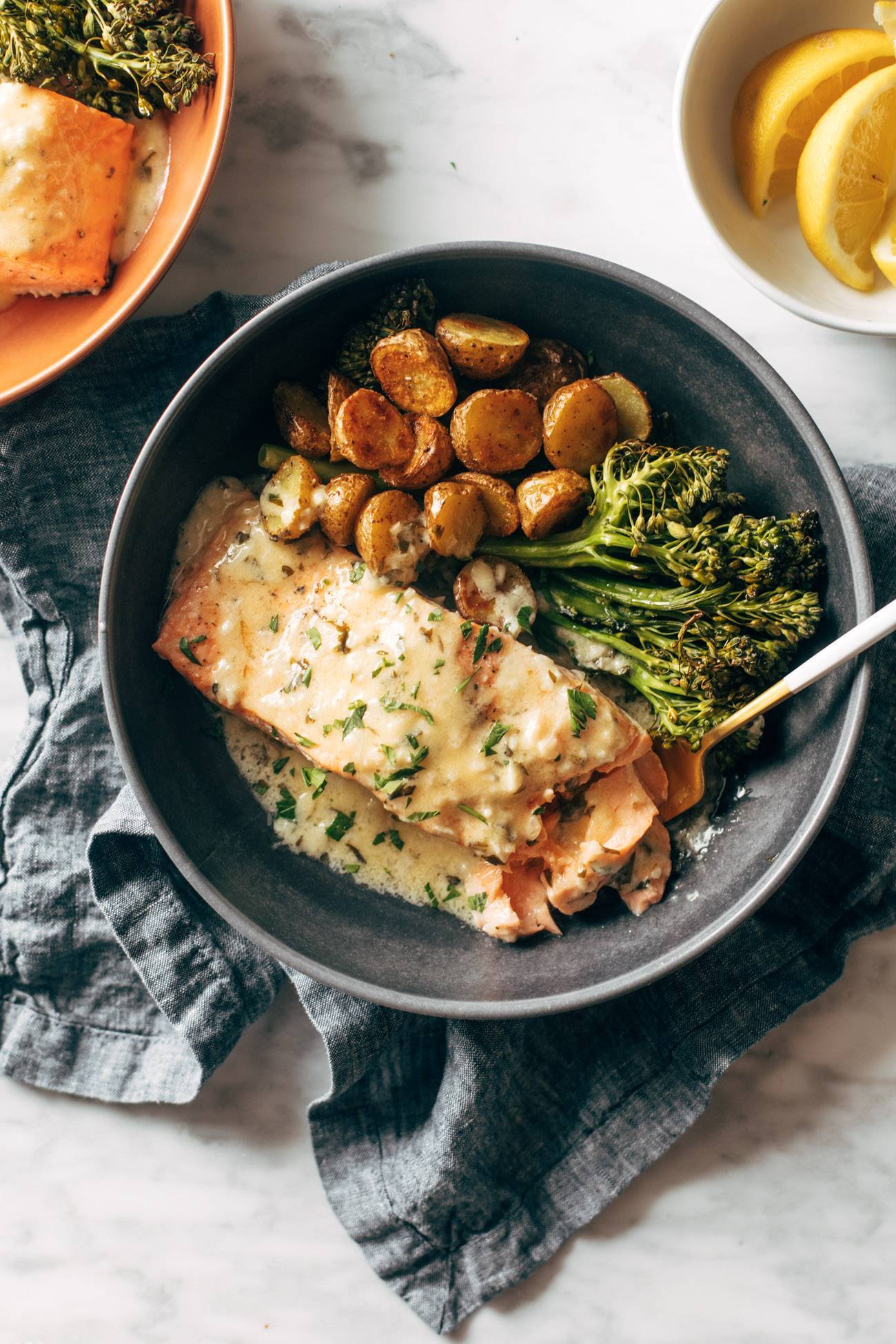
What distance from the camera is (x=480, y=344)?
206 cm

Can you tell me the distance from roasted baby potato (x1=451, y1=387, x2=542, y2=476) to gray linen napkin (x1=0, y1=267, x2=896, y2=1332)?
1.90 ft

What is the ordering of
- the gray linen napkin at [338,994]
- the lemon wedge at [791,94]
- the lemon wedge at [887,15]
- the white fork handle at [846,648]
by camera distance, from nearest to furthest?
the white fork handle at [846,648] → the lemon wedge at [887,15] → the lemon wedge at [791,94] → the gray linen napkin at [338,994]

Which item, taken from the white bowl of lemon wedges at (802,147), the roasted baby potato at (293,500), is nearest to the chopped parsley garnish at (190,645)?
the roasted baby potato at (293,500)

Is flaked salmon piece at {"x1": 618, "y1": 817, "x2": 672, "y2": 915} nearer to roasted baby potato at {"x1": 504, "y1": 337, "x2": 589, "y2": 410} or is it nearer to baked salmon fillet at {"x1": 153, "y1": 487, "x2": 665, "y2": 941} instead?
baked salmon fillet at {"x1": 153, "y1": 487, "x2": 665, "y2": 941}

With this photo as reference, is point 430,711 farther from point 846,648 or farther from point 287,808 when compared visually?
point 846,648

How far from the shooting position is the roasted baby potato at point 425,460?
2066 millimetres

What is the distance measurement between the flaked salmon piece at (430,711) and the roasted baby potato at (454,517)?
128mm

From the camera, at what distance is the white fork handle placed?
1.79 meters

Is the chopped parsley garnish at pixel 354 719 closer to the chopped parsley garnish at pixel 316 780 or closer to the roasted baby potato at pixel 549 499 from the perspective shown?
the chopped parsley garnish at pixel 316 780

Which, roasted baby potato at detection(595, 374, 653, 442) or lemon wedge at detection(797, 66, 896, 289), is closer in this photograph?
lemon wedge at detection(797, 66, 896, 289)

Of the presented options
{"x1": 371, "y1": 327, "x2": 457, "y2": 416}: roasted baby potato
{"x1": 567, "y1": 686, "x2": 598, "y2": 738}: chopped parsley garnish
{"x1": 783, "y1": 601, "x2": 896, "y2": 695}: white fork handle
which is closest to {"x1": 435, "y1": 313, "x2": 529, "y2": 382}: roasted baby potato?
{"x1": 371, "y1": 327, "x2": 457, "y2": 416}: roasted baby potato

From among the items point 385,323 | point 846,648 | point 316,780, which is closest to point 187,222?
point 385,323

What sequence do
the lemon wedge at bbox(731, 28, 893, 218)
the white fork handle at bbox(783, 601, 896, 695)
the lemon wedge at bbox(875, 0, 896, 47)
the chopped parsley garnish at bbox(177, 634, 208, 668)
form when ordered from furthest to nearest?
the chopped parsley garnish at bbox(177, 634, 208, 668), the lemon wedge at bbox(731, 28, 893, 218), the lemon wedge at bbox(875, 0, 896, 47), the white fork handle at bbox(783, 601, 896, 695)

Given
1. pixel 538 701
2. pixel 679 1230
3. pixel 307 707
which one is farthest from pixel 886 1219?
pixel 307 707
